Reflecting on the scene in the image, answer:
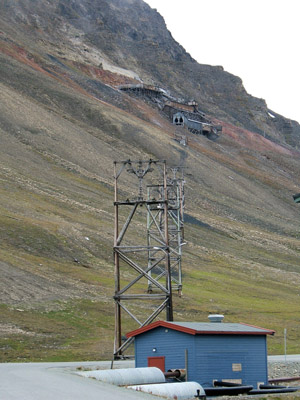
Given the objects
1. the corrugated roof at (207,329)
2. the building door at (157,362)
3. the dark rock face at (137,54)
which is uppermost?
the dark rock face at (137,54)

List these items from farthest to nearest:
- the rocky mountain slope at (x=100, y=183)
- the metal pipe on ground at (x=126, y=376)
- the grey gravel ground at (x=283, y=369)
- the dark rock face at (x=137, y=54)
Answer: the dark rock face at (x=137, y=54) → the rocky mountain slope at (x=100, y=183) → the grey gravel ground at (x=283, y=369) → the metal pipe on ground at (x=126, y=376)

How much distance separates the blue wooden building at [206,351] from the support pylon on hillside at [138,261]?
3741 millimetres

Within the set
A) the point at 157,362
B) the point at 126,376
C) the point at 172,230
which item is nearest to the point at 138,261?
the point at 172,230

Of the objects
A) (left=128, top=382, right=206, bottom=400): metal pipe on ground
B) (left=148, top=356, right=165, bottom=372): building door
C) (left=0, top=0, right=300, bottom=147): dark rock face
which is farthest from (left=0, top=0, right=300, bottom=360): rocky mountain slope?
(left=128, top=382, right=206, bottom=400): metal pipe on ground

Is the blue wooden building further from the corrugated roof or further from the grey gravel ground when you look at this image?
the grey gravel ground

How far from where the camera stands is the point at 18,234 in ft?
185

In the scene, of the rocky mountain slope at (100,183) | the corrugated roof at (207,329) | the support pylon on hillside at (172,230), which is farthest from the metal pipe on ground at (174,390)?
the support pylon on hillside at (172,230)

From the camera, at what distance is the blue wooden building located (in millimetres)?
24219

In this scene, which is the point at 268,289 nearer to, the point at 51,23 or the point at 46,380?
the point at 46,380

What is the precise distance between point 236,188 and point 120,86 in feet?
171

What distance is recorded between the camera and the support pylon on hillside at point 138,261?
31750 mm

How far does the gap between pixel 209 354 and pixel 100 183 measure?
63.3m

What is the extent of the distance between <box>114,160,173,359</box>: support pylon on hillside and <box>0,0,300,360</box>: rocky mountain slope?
1.60 meters

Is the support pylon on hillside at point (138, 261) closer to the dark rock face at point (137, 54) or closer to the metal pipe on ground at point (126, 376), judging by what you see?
the metal pipe on ground at point (126, 376)
